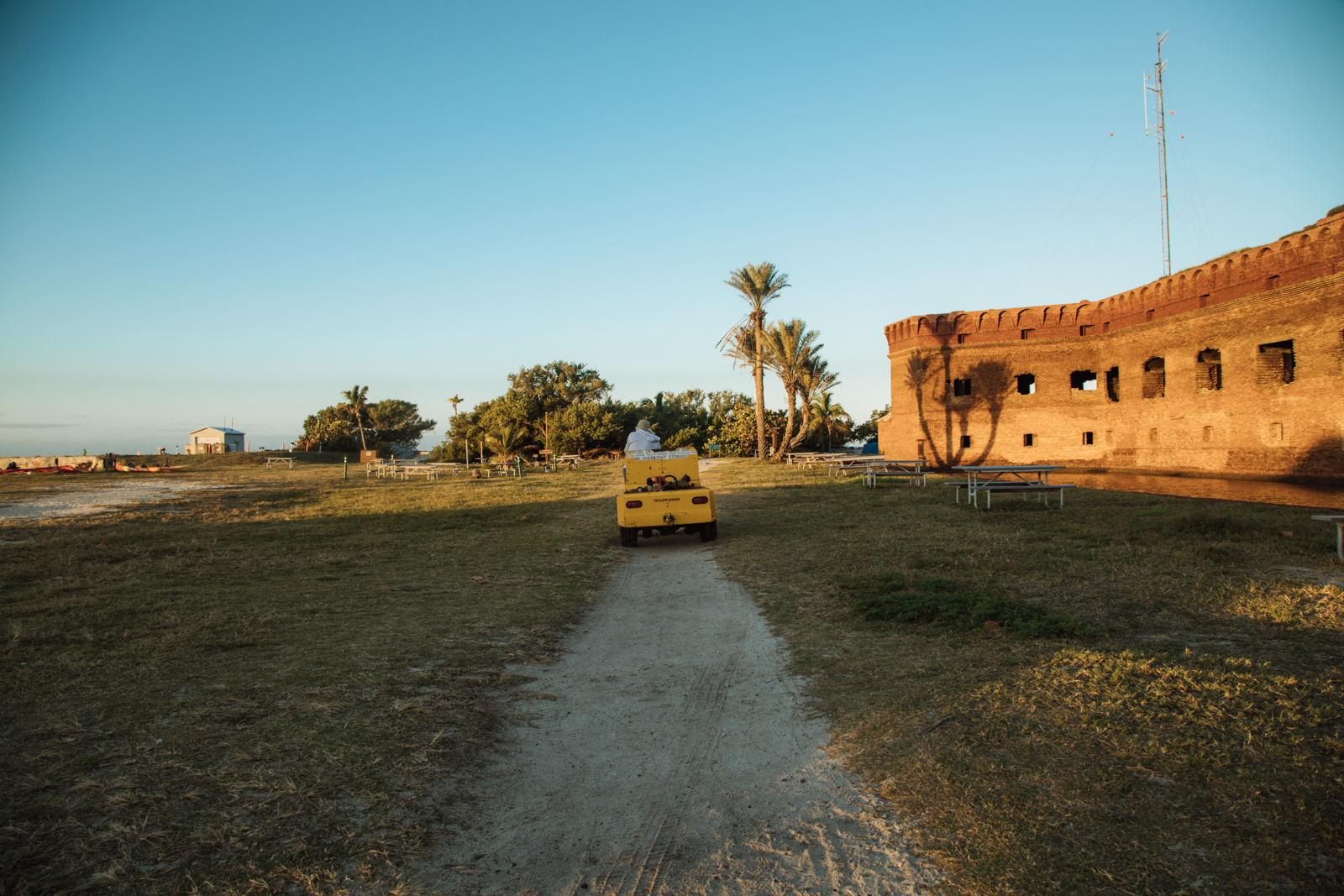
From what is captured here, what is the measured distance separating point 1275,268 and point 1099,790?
24.9 m

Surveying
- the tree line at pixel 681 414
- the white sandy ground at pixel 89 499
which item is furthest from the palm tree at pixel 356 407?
the white sandy ground at pixel 89 499

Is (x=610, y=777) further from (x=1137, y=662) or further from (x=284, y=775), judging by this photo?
(x=1137, y=662)

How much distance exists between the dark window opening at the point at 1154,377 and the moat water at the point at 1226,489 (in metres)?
3.31

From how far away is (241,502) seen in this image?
62.9 ft

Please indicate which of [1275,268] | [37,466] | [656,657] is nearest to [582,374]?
[37,466]

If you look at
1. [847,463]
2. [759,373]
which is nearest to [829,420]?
[759,373]

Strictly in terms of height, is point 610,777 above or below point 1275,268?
below

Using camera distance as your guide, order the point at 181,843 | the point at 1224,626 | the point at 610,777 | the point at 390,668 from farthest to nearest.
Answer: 1. the point at 1224,626
2. the point at 390,668
3. the point at 610,777
4. the point at 181,843

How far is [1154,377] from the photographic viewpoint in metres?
25.3

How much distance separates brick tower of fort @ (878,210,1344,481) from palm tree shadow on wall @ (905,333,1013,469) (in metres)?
0.06

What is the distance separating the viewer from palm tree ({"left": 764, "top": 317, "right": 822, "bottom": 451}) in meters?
35.7

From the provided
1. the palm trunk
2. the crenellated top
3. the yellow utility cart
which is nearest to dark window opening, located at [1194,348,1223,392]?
the crenellated top

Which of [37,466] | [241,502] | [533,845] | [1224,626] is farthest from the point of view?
[37,466]

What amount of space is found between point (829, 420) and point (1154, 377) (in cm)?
2520
